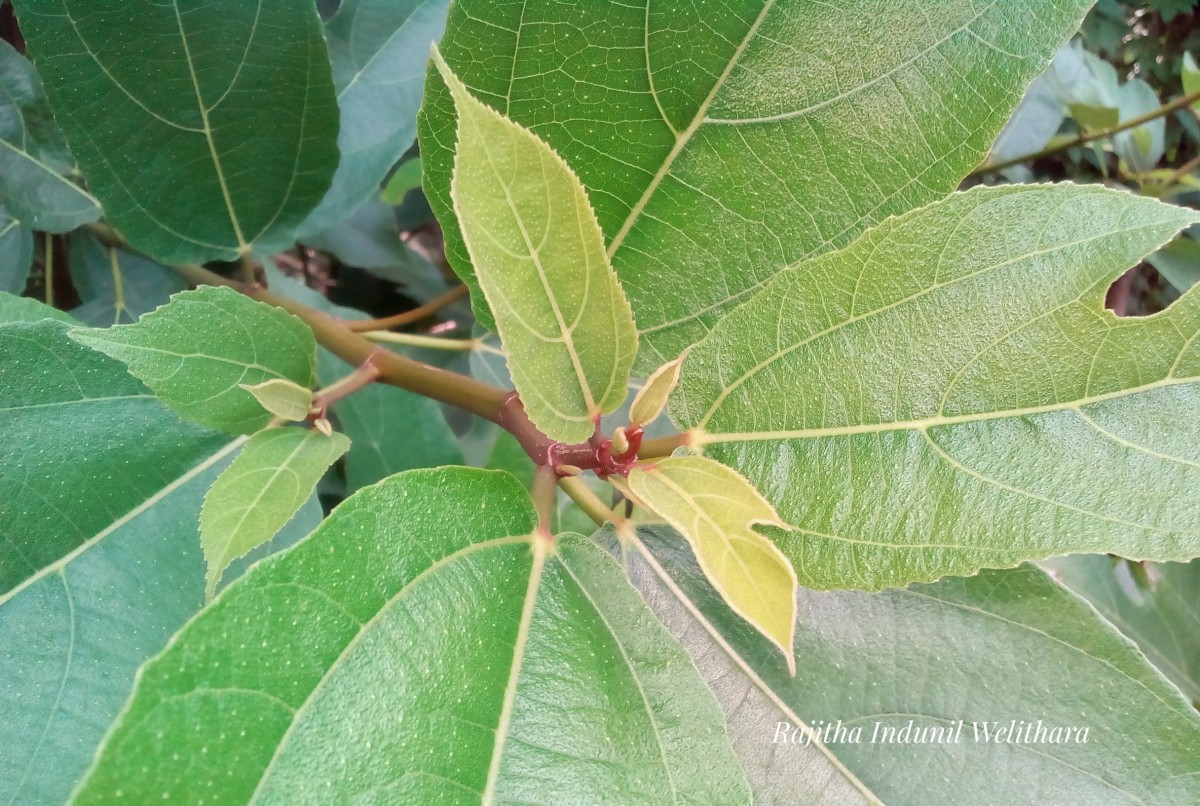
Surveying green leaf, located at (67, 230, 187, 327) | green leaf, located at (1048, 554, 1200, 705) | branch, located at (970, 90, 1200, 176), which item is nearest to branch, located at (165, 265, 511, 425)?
green leaf, located at (67, 230, 187, 327)

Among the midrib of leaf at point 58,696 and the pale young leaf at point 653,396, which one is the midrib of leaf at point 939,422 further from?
the midrib of leaf at point 58,696

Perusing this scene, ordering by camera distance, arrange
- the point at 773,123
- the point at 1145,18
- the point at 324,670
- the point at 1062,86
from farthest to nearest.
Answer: the point at 1145,18 → the point at 1062,86 → the point at 773,123 → the point at 324,670

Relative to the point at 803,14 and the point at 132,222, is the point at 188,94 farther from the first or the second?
the point at 803,14

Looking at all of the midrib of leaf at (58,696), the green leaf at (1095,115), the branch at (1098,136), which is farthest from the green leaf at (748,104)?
the green leaf at (1095,115)

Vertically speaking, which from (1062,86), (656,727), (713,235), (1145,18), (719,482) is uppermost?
(1145,18)

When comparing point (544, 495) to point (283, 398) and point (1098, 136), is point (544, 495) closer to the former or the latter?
point (283, 398)

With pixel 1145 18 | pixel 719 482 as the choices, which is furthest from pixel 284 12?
pixel 1145 18

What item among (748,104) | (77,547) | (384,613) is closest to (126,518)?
(77,547)
